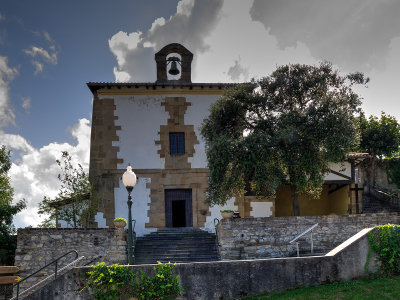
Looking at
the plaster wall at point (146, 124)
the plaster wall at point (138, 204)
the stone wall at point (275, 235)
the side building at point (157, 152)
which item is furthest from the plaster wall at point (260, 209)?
the plaster wall at point (138, 204)

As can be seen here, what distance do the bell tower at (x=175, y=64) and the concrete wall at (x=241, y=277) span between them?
1223cm

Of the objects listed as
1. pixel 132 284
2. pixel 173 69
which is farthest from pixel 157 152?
pixel 132 284

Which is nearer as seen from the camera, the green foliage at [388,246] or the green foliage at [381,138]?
the green foliage at [388,246]

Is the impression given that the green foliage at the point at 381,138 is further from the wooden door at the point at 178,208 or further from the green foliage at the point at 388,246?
the green foliage at the point at 388,246

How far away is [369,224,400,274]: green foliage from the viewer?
35.5 ft

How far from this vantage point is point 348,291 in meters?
9.79

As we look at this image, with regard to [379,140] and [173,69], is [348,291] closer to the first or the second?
[173,69]

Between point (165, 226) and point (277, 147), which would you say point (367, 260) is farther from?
point (165, 226)

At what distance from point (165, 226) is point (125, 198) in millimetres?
2205

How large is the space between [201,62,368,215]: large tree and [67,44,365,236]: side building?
1.99m

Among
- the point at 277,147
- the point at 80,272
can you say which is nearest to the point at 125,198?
the point at 277,147

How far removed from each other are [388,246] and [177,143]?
11.3m

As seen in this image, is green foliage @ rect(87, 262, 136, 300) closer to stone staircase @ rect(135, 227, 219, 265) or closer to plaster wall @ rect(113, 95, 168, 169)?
stone staircase @ rect(135, 227, 219, 265)

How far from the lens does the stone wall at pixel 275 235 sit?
1518 cm
